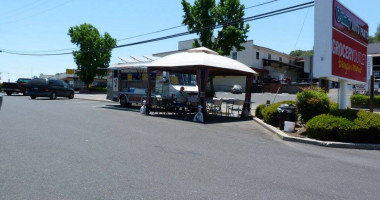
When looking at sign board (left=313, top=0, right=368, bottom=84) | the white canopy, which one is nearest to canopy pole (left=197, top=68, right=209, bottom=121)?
the white canopy

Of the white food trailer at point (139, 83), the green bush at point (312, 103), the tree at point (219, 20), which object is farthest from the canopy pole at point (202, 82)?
the tree at point (219, 20)

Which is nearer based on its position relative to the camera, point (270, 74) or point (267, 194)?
point (267, 194)

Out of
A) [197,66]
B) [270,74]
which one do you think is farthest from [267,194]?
[270,74]

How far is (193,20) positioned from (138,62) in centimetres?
1355

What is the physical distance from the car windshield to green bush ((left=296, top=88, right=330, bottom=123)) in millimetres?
7901

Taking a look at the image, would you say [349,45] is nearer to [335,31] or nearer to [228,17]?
[335,31]

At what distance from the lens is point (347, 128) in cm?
934

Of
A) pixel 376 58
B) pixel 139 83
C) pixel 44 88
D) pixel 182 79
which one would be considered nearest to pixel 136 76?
pixel 139 83

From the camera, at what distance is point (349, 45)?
1155cm

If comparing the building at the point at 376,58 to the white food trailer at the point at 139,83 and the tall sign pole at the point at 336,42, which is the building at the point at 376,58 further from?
the tall sign pole at the point at 336,42

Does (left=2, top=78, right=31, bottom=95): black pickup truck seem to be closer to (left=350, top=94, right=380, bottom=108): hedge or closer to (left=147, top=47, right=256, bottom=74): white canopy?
(left=147, top=47, right=256, bottom=74): white canopy

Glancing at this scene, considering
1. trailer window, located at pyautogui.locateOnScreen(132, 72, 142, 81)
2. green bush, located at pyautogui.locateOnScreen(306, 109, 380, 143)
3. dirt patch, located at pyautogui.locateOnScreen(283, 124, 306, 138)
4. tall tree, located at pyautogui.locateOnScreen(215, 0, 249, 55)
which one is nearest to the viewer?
green bush, located at pyautogui.locateOnScreen(306, 109, 380, 143)

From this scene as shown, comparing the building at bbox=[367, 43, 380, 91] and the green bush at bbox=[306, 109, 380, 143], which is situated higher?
the building at bbox=[367, 43, 380, 91]

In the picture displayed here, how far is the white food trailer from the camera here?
1764 centimetres
